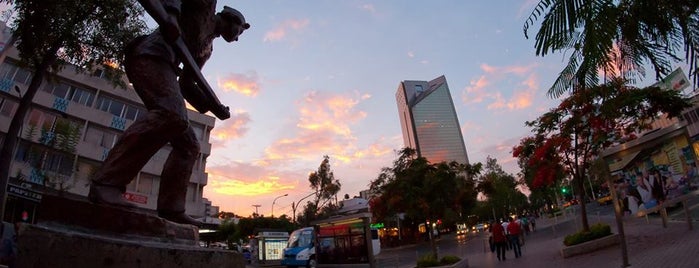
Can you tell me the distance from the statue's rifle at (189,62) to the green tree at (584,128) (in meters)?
10.6

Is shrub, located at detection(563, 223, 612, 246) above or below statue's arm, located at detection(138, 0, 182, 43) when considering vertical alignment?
below

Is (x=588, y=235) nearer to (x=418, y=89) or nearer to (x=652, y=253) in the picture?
(x=652, y=253)

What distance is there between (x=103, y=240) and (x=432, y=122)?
12402cm

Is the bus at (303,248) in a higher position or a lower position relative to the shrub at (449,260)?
higher

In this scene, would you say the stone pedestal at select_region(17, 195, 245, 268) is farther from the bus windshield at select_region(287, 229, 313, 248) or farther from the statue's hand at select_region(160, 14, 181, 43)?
the bus windshield at select_region(287, 229, 313, 248)

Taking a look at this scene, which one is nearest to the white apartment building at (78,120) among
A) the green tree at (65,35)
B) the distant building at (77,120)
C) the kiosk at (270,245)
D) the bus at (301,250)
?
the distant building at (77,120)

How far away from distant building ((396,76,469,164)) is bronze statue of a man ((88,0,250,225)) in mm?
115174

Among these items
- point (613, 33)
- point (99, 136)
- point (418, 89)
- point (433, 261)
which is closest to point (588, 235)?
point (433, 261)

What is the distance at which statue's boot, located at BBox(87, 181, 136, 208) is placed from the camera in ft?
9.26

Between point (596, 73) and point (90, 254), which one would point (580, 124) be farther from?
point (90, 254)

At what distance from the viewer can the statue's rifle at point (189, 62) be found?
2.89m

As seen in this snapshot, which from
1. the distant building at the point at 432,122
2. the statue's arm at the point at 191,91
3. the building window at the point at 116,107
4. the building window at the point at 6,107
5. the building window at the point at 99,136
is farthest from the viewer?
the distant building at the point at 432,122

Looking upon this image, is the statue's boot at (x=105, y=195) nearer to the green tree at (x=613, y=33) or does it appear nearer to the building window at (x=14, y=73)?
the green tree at (x=613, y=33)

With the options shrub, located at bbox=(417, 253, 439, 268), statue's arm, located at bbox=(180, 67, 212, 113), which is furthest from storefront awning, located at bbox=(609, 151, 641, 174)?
statue's arm, located at bbox=(180, 67, 212, 113)
